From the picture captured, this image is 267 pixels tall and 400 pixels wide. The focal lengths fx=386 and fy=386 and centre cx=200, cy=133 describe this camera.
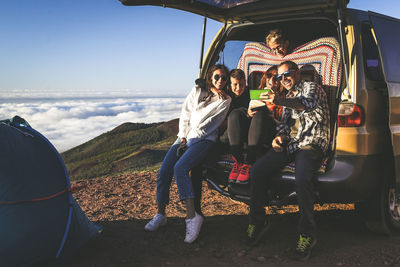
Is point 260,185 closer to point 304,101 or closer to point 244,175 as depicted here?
point 244,175

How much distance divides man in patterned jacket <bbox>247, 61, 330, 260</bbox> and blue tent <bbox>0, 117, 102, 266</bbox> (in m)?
1.63

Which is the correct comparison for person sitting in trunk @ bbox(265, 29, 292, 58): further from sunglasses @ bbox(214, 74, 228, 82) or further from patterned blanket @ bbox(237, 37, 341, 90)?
sunglasses @ bbox(214, 74, 228, 82)

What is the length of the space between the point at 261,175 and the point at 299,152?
396 millimetres

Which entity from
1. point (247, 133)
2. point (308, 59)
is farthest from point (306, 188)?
point (308, 59)

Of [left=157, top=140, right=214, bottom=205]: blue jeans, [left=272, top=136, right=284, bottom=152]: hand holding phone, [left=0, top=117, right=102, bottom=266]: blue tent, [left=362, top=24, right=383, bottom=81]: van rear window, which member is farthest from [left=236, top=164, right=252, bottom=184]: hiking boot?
[left=0, top=117, right=102, bottom=266]: blue tent

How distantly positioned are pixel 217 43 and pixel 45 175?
2609 mm

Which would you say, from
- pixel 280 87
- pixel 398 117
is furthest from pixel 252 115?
pixel 398 117

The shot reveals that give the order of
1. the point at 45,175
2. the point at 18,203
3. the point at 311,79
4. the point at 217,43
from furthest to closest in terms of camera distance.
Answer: the point at 217,43 < the point at 311,79 < the point at 45,175 < the point at 18,203

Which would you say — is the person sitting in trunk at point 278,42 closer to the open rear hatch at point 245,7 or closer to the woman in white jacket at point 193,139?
the open rear hatch at point 245,7

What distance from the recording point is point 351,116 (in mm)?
3344

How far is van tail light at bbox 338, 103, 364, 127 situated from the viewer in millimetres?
3342

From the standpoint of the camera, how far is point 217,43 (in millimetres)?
4785

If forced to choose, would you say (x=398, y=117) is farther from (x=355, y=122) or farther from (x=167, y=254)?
(x=167, y=254)

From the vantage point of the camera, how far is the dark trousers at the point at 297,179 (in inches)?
129
